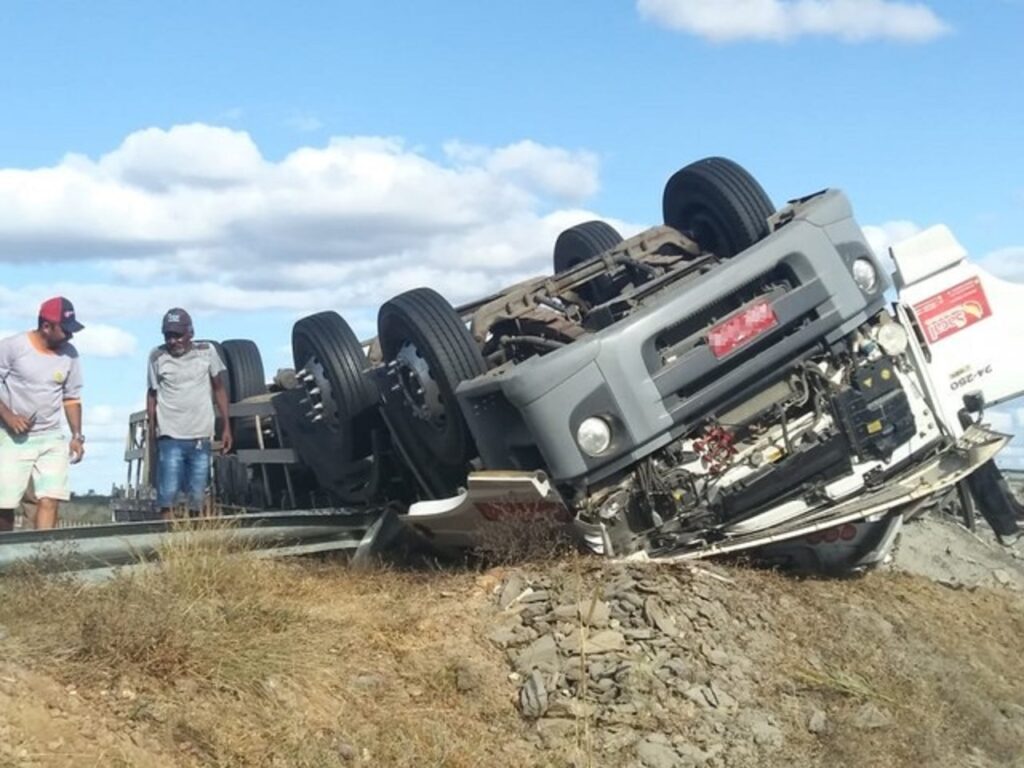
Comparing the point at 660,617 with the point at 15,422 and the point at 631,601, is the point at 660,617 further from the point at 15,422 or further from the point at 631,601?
the point at 15,422

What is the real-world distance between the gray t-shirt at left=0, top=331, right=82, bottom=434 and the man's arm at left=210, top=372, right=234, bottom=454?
1245 mm

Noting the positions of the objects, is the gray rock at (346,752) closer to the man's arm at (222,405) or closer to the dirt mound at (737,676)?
the dirt mound at (737,676)

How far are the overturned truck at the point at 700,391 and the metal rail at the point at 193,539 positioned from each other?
0.25 meters

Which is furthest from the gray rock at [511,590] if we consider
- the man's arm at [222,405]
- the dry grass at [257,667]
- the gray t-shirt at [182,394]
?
the man's arm at [222,405]

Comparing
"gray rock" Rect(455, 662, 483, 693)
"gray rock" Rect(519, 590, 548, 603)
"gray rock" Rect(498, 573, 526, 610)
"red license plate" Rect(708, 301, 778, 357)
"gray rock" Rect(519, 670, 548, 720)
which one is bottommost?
"gray rock" Rect(519, 670, 548, 720)

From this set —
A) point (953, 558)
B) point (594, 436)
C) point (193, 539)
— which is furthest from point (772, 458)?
point (193, 539)

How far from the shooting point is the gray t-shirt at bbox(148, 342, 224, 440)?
8321 millimetres

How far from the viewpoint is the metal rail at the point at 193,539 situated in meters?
5.68

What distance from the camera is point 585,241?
8.41 metres

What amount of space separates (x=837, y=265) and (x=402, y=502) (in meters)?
2.69

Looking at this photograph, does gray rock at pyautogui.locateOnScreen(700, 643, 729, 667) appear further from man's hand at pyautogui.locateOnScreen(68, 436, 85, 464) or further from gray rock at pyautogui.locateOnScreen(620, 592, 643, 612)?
man's hand at pyautogui.locateOnScreen(68, 436, 85, 464)

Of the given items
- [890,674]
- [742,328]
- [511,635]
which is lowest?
[890,674]

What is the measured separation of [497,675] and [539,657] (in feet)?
0.58

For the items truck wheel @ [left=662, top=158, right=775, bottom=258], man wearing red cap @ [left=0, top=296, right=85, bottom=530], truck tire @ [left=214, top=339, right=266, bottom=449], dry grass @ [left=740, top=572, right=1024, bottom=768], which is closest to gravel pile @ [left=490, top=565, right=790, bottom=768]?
dry grass @ [left=740, top=572, right=1024, bottom=768]
